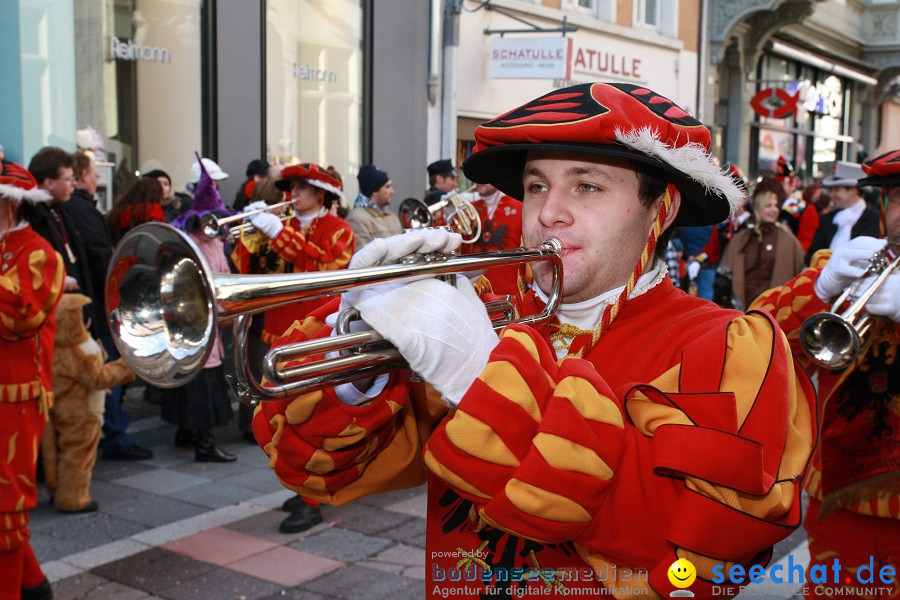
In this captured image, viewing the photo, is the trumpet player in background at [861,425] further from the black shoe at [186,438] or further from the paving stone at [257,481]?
the black shoe at [186,438]

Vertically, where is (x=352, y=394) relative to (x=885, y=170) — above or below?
below

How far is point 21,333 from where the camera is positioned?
397cm

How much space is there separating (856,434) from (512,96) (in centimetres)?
1183

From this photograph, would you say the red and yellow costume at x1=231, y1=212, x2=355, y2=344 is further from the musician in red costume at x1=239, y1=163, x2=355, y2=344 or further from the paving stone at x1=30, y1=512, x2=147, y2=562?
the paving stone at x1=30, y1=512, x2=147, y2=562

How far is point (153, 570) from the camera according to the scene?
14.7ft

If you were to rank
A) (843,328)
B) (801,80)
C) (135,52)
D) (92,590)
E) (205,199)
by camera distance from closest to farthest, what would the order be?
(843,328) → (92,590) → (205,199) → (135,52) → (801,80)

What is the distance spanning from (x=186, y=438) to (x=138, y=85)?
3.98 m

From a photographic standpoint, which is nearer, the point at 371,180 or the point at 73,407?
the point at 73,407

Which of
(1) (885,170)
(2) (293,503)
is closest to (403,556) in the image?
(2) (293,503)

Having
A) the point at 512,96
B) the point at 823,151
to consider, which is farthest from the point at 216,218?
the point at 823,151

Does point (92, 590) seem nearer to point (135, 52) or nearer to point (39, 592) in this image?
point (39, 592)

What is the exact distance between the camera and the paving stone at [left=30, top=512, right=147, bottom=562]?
477cm

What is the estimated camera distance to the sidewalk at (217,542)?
4320mm

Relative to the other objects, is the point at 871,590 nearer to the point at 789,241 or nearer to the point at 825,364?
the point at 825,364
